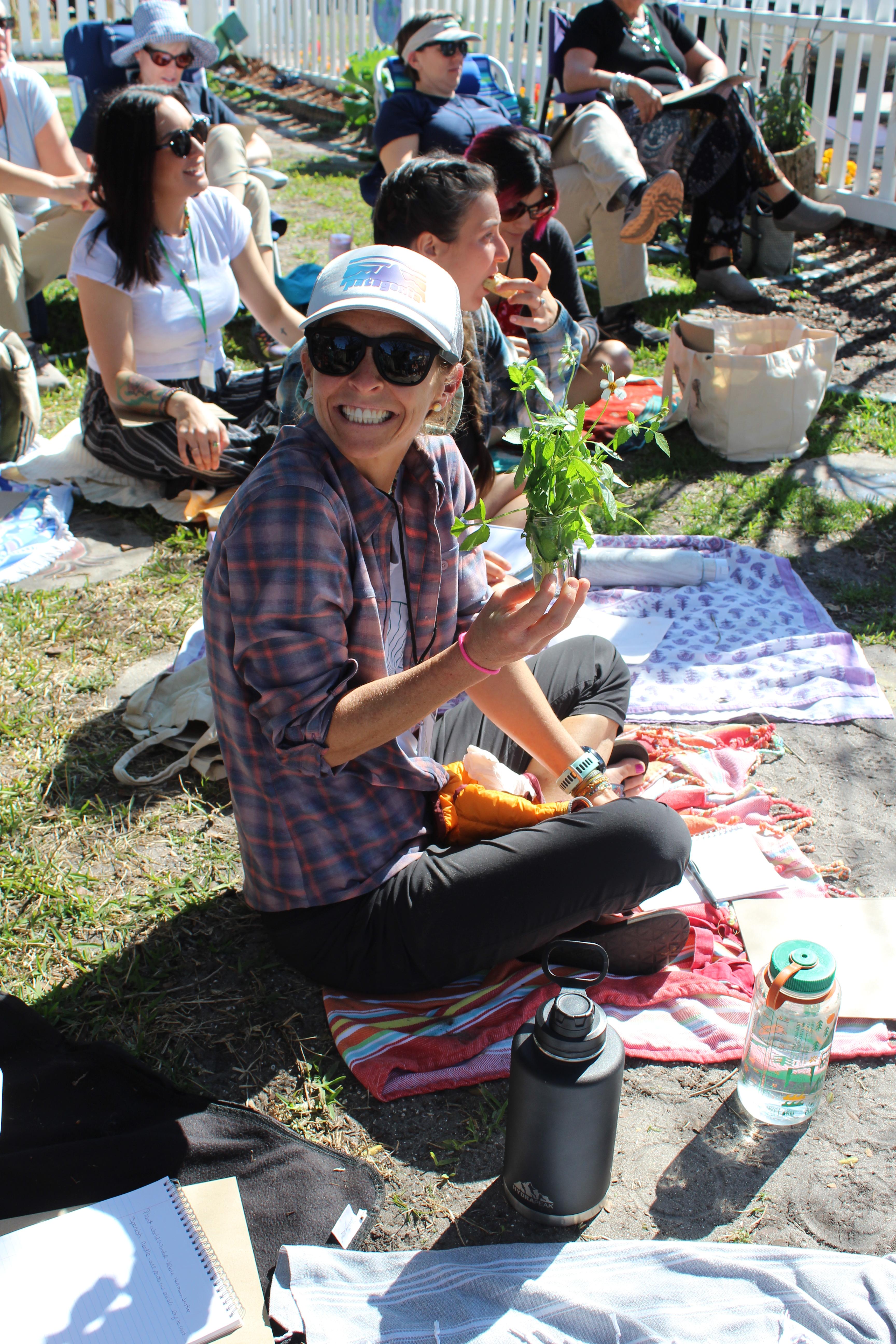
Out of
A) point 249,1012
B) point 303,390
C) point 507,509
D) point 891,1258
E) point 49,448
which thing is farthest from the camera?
point 49,448

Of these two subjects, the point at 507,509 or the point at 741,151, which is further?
the point at 741,151

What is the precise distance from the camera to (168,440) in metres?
4.31

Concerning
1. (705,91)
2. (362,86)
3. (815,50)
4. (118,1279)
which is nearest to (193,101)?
(705,91)

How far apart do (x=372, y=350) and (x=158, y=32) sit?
16.2ft

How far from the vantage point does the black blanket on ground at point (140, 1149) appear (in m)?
1.85

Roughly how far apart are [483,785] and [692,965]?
0.63 metres

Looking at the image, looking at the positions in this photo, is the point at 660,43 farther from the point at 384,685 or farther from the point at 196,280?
the point at 384,685

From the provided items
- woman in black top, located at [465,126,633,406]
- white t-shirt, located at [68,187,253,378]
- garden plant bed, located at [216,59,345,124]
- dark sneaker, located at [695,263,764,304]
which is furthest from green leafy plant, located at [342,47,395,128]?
white t-shirt, located at [68,187,253,378]

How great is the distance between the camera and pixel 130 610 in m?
3.87

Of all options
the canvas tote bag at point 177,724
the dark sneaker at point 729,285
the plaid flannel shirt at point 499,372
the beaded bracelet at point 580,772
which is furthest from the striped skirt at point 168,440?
the dark sneaker at point 729,285

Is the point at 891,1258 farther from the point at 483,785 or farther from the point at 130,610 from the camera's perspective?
the point at 130,610

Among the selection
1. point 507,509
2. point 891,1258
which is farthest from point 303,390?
point 891,1258

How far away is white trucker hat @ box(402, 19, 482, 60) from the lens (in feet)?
19.4

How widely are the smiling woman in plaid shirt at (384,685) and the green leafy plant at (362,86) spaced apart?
33.6 ft
